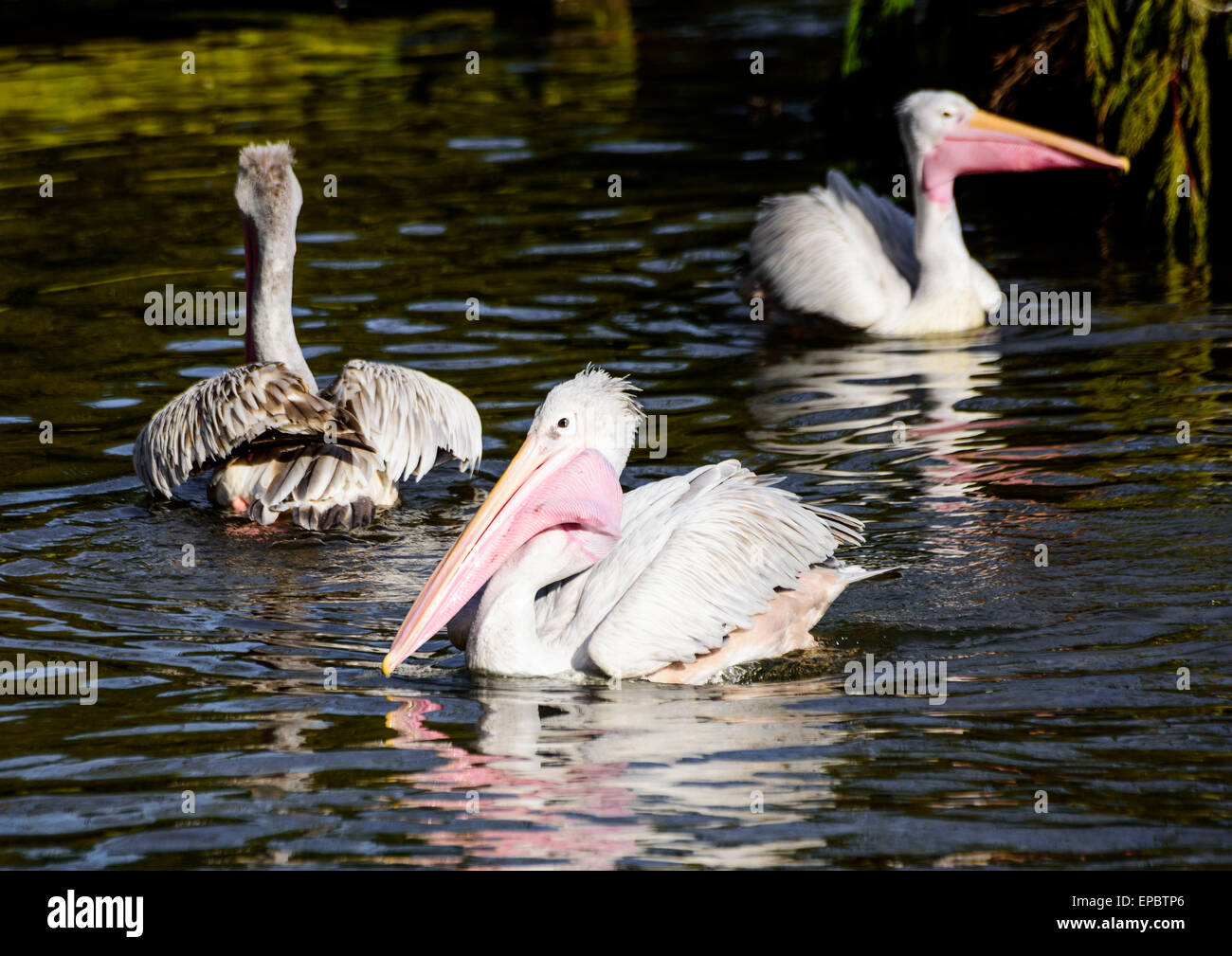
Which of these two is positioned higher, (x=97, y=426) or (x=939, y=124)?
(x=939, y=124)

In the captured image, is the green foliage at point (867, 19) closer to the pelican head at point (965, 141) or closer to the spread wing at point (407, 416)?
the pelican head at point (965, 141)

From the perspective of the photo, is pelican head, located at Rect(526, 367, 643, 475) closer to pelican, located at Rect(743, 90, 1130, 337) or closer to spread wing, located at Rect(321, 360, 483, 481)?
spread wing, located at Rect(321, 360, 483, 481)

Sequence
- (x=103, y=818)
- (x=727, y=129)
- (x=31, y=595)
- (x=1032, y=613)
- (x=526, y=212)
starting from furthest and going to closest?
(x=727, y=129) → (x=526, y=212) → (x=31, y=595) → (x=1032, y=613) → (x=103, y=818)

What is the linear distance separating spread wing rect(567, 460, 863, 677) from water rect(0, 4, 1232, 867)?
0.17m

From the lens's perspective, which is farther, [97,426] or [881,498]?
[97,426]

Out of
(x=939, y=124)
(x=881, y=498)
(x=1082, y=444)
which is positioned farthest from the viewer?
(x=939, y=124)

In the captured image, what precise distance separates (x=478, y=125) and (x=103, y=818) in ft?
37.4

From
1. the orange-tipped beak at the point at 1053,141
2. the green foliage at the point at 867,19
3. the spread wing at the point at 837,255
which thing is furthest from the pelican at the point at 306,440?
the green foliage at the point at 867,19

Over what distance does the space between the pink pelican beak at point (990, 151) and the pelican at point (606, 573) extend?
4537 millimetres

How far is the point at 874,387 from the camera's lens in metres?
8.23

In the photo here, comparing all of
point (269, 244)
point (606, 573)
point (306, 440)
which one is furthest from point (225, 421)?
point (606, 573)

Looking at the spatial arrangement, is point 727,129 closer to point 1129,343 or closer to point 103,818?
point 1129,343

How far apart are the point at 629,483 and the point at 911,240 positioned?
3.34 metres

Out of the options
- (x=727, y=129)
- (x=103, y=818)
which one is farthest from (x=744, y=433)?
(x=727, y=129)
